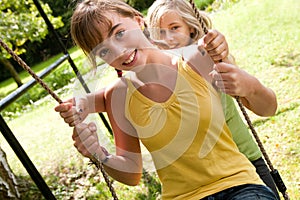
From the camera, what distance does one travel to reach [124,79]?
1717mm

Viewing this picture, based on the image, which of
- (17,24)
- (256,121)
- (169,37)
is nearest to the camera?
(169,37)

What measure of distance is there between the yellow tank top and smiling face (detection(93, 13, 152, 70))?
156mm

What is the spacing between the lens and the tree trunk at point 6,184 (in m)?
3.36

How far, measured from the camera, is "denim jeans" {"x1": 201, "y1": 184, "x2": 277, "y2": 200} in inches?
57.8

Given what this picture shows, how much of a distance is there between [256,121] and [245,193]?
2.60 meters

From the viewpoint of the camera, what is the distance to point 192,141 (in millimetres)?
1560

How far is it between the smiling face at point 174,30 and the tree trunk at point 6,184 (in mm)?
1924

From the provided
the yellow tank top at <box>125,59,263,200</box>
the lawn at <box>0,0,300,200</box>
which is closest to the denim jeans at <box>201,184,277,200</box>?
the yellow tank top at <box>125,59,263,200</box>

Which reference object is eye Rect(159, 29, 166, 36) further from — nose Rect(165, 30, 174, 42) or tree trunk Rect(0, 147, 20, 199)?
tree trunk Rect(0, 147, 20, 199)

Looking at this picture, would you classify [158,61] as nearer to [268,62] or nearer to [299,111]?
[299,111]

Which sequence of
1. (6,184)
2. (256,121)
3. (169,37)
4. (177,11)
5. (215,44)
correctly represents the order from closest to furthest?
(215,44)
(169,37)
(177,11)
(6,184)
(256,121)

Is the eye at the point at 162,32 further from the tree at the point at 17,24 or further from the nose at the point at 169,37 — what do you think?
the tree at the point at 17,24

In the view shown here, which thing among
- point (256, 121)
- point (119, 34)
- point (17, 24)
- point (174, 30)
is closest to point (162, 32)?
point (174, 30)

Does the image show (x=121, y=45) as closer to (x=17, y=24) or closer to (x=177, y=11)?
(x=177, y=11)
